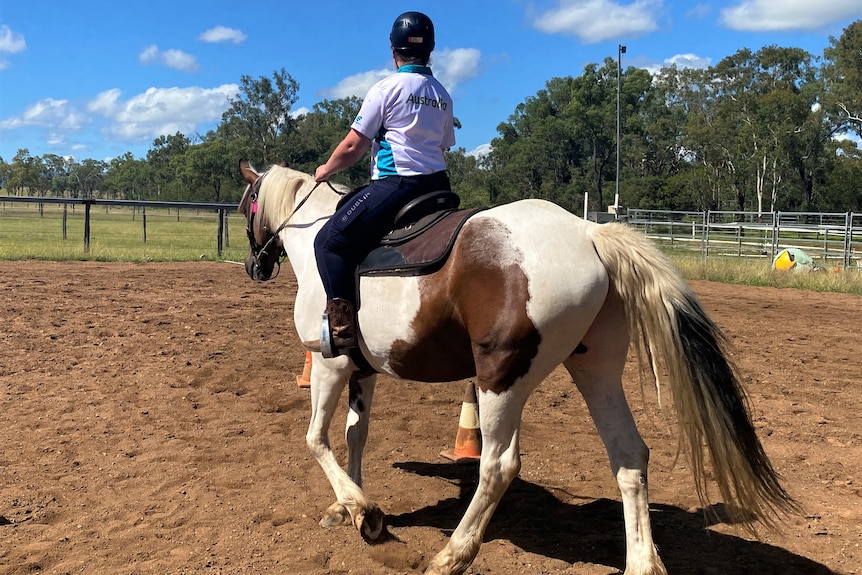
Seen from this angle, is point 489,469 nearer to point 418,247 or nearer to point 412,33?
point 418,247

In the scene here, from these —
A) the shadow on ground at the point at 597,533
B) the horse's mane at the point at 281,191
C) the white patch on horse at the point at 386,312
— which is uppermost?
the horse's mane at the point at 281,191

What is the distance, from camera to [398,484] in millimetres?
4590

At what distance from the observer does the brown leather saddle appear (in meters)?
3.42

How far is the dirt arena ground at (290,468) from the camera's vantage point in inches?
139

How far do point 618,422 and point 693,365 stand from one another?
51 cm

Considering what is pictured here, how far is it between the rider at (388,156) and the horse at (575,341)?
33 centimetres

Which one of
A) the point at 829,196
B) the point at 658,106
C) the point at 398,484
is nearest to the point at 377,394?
the point at 398,484

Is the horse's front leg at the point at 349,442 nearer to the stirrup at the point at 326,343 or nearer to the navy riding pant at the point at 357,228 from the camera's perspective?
the stirrup at the point at 326,343

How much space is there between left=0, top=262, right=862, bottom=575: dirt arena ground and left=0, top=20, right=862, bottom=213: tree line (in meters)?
49.6

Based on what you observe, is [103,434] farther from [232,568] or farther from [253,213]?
[232,568]

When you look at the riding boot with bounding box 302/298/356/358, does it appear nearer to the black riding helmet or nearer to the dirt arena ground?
the dirt arena ground

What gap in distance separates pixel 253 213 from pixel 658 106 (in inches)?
2920

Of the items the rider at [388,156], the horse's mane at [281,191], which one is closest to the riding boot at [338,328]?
the rider at [388,156]

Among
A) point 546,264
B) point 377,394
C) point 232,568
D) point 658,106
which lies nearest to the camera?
point 546,264
